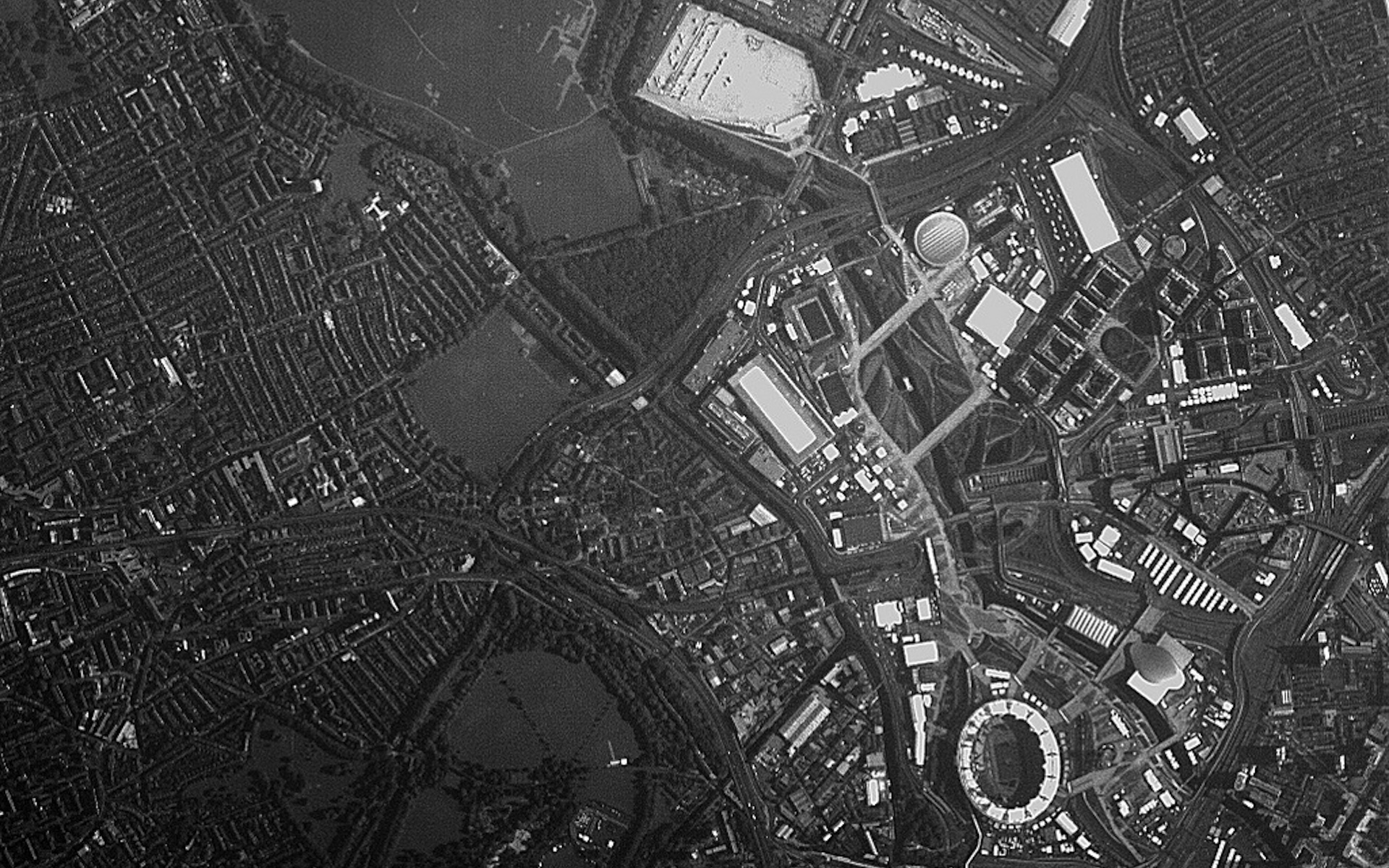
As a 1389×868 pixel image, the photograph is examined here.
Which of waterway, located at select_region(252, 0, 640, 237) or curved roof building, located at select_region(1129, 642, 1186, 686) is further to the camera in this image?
waterway, located at select_region(252, 0, 640, 237)

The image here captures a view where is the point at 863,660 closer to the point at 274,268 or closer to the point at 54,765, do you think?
the point at 274,268

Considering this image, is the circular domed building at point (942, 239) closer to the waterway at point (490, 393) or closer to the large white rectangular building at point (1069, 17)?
the large white rectangular building at point (1069, 17)

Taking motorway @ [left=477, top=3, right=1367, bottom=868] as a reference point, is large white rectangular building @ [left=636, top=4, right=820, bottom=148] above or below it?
above

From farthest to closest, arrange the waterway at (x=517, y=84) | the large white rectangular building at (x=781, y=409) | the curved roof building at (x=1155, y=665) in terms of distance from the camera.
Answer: the waterway at (x=517, y=84)
the large white rectangular building at (x=781, y=409)
the curved roof building at (x=1155, y=665)

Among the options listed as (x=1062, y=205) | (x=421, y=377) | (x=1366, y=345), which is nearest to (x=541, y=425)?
(x=421, y=377)

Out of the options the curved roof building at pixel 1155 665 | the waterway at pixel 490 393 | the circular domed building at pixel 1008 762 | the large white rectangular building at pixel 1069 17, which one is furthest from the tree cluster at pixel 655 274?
the curved roof building at pixel 1155 665

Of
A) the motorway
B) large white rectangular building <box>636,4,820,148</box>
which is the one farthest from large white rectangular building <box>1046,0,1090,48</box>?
large white rectangular building <box>636,4,820,148</box>

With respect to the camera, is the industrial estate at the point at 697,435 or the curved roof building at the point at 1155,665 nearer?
the curved roof building at the point at 1155,665

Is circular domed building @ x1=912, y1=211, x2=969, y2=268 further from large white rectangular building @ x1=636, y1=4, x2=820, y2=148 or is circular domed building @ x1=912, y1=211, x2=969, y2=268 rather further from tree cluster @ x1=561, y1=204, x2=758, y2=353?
tree cluster @ x1=561, y1=204, x2=758, y2=353
